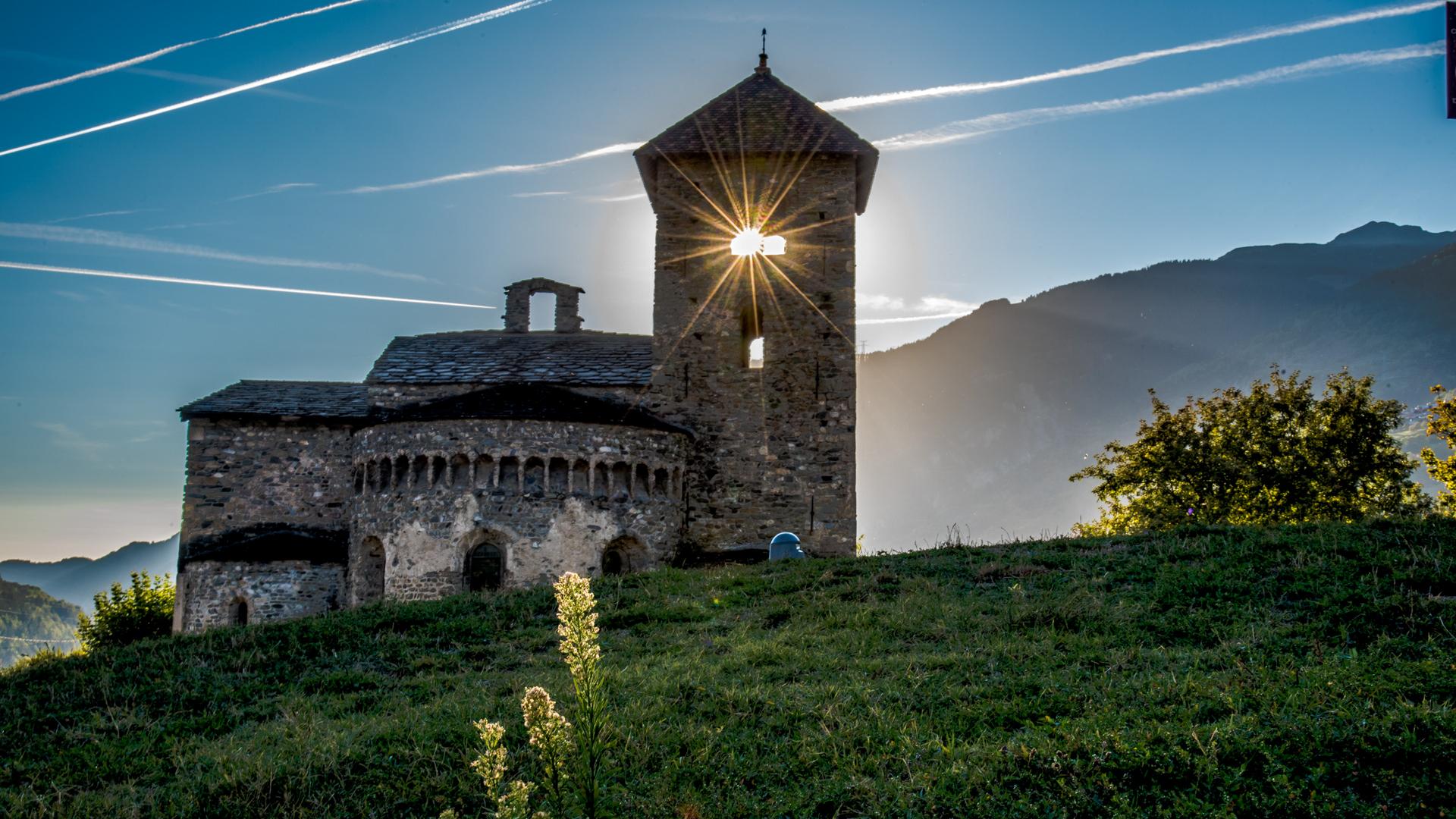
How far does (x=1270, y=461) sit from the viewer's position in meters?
32.8

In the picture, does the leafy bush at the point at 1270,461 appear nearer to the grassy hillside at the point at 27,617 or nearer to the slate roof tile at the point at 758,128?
the slate roof tile at the point at 758,128

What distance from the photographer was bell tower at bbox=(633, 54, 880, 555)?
2536 cm

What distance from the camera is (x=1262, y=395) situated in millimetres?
33969

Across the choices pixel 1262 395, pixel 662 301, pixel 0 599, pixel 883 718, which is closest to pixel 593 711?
pixel 883 718

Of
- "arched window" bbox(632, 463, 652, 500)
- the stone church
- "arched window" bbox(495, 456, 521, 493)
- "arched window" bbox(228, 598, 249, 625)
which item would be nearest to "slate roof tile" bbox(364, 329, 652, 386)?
the stone church

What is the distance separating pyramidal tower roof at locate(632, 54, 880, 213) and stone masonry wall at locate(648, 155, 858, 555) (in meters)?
0.39

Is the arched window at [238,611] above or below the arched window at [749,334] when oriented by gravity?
below

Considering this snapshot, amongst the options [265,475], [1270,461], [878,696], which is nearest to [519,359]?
[265,475]

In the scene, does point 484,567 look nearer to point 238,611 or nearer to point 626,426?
point 626,426

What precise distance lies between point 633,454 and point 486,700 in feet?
41.3

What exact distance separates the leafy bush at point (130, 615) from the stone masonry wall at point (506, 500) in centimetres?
1426

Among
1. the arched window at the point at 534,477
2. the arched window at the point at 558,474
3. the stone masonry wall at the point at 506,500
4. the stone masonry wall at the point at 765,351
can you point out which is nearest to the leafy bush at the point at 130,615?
the stone masonry wall at the point at 506,500

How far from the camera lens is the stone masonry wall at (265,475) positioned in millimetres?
25938

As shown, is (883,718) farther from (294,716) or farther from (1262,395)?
(1262,395)
